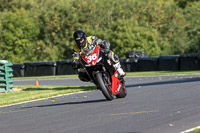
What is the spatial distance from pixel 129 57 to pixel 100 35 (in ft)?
61.7

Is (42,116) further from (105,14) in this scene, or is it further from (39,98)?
(105,14)

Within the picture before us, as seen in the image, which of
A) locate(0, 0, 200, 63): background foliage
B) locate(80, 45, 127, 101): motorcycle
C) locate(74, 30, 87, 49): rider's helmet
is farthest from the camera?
locate(0, 0, 200, 63): background foliage

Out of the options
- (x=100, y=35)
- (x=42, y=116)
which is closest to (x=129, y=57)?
(x=100, y=35)

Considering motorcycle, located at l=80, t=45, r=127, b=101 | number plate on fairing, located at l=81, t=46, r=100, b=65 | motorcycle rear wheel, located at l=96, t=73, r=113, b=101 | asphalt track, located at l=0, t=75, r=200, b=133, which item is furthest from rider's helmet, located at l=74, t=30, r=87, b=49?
asphalt track, located at l=0, t=75, r=200, b=133

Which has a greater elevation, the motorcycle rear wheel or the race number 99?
the race number 99

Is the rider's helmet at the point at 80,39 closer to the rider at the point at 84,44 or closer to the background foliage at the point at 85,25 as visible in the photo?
the rider at the point at 84,44

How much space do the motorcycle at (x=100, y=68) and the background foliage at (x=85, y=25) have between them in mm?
39408

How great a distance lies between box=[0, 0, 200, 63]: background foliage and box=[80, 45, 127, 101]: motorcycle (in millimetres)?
39408

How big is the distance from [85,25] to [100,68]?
4444cm

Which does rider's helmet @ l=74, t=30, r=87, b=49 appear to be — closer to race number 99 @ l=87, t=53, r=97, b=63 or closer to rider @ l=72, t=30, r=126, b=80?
rider @ l=72, t=30, r=126, b=80

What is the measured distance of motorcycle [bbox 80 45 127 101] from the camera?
1024 centimetres

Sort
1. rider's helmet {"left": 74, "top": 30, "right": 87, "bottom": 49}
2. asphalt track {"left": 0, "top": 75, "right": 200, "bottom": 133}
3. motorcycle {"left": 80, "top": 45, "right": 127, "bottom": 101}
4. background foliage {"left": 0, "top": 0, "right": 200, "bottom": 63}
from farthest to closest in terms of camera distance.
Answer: background foliage {"left": 0, "top": 0, "right": 200, "bottom": 63} → rider's helmet {"left": 74, "top": 30, "right": 87, "bottom": 49} → motorcycle {"left": 80, "top": 45, "right": 127, "bottom": 101} → asphalt track {"left": 0, "top": 75, "right": 200, "bottom": 133}

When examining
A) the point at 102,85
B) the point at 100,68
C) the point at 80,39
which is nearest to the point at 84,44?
the point at 80,39

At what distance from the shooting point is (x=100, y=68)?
10375 millimetres
